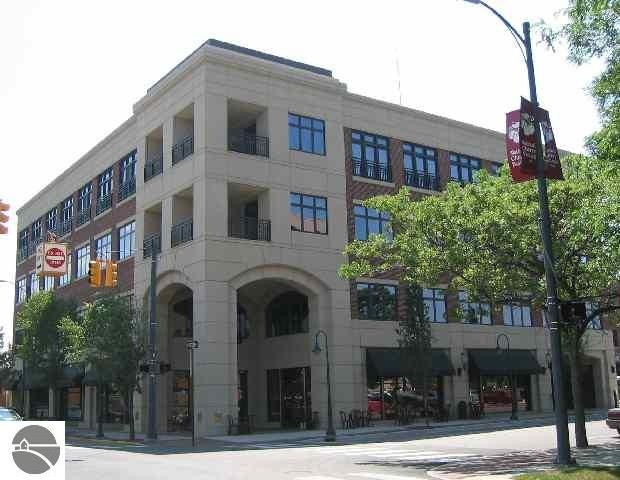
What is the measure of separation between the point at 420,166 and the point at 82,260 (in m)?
23.0

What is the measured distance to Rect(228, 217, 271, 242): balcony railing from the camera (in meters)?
35.8

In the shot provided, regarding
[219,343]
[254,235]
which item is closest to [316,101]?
[254,235]

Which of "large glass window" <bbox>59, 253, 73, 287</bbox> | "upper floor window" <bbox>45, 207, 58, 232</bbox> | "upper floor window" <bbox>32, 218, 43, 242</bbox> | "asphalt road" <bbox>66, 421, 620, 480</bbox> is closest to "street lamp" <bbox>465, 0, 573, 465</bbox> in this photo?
"asphalt road" <bbox>66, 421, 620, 480</bbox>

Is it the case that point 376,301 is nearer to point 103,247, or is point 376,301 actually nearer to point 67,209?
point 103,247

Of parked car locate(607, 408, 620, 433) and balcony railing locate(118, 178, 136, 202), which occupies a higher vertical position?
balcony railing locate(118, 178, 136, 202)

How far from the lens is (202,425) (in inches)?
1270

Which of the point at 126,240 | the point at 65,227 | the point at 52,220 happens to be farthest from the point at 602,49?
the point at 52,220

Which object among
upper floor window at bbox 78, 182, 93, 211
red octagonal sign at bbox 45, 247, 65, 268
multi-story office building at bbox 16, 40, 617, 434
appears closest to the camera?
red octagonal sign at bbox 45, 247, 65, 268

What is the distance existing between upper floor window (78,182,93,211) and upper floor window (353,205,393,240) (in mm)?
19623

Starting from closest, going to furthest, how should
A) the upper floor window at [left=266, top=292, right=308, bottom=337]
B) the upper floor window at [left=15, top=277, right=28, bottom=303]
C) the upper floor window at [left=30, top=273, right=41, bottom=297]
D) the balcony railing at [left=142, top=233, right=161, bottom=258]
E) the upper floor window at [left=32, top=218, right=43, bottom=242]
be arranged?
1. the upper floor window at [left=266, top=292, right=308, bottom=337]
2. the balcony railing at [left=142, top=233, right=161, bottom=258]
3. the upper floor window at [left=30, top=273, right=41, bottom=297]
4. the upper floor window at [left=32, top=218, right=43, bottom=242]
5. the upper floor window at [left=15, top=277, right=28, bottom=303]

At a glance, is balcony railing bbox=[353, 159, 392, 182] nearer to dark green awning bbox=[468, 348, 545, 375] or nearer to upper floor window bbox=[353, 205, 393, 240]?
upper floor window bbox=[353, 205, 393, 240]

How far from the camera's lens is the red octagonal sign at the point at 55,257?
102 feet

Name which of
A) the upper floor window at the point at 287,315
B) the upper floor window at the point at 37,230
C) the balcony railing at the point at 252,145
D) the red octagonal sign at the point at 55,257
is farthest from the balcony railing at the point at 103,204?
the red octagonal sign at the point at 55,257

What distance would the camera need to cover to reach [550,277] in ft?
53.3
